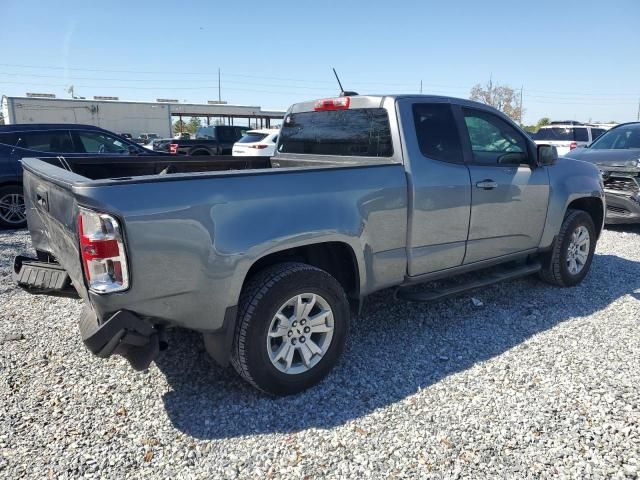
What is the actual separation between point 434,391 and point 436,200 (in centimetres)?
135

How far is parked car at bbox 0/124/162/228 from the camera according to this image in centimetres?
755

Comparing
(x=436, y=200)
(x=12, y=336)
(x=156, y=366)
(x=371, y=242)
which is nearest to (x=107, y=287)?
A: (x=156, y=366)

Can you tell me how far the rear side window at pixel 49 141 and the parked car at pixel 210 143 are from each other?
783cm

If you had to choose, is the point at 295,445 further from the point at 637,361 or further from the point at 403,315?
the point at 637,361

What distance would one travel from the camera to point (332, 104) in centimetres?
398

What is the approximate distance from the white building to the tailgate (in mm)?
41218

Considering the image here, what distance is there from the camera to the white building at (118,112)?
138ft

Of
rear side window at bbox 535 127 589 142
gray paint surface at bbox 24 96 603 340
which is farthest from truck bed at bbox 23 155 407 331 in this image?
rear side window at bbox 535 127 589 142

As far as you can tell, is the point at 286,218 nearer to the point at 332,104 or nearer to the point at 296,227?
the point at 296,227

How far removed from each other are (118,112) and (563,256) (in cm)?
5052

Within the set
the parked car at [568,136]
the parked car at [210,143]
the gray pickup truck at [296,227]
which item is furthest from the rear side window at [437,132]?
the parked car at [210,143]

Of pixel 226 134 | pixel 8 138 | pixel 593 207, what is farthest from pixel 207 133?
pixel 593 207

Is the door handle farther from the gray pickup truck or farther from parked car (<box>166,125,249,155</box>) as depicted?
parked car (<box>166,125,249,155</box>)

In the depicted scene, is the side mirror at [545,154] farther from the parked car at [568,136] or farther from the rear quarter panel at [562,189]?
the parked car at [568,136]
